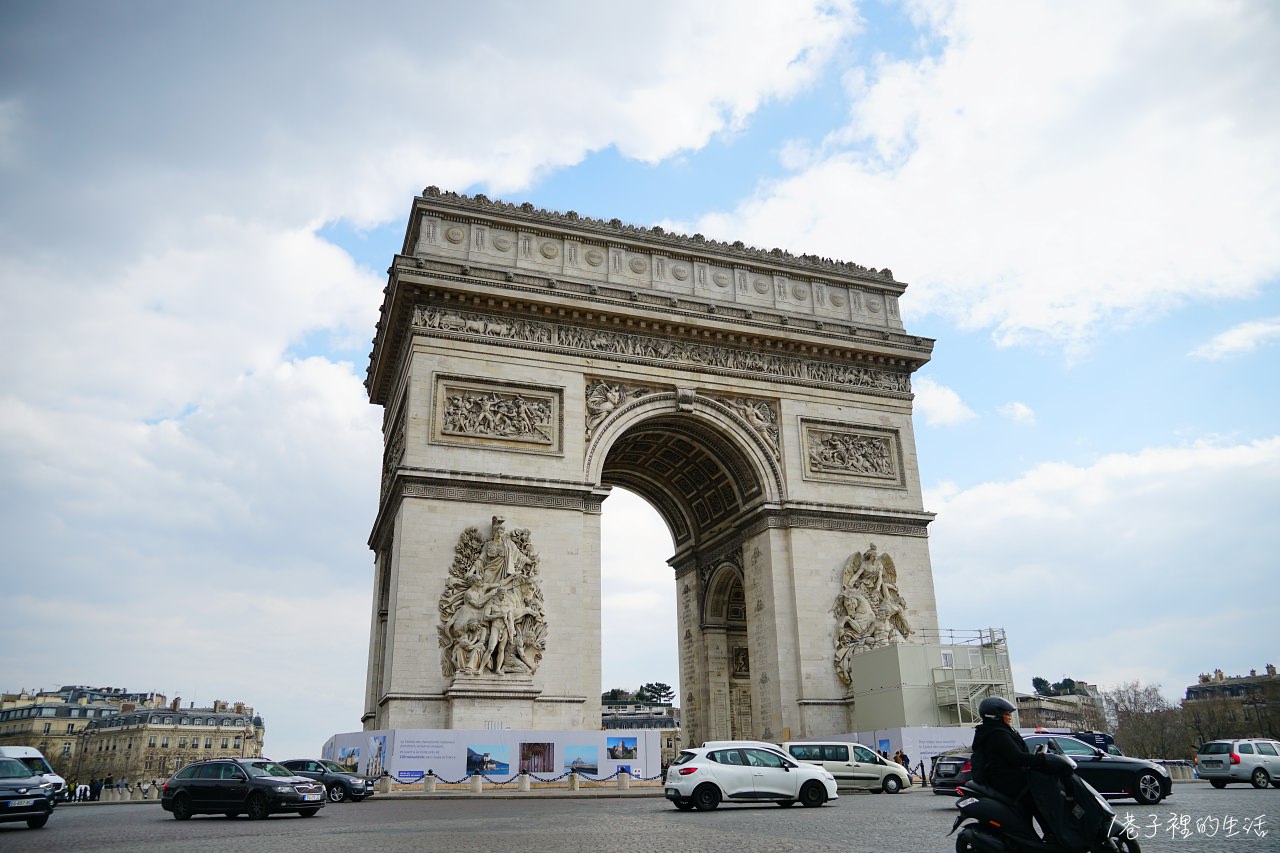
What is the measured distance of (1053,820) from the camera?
19.3ft

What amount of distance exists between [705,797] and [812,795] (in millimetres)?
2055

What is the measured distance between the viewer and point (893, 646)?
1003 inches

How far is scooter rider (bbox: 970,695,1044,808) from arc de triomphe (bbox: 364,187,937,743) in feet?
60.5

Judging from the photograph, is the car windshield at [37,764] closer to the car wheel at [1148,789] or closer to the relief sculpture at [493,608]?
the relief sculpture at [493,608]

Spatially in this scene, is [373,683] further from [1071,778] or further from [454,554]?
[1071,778]

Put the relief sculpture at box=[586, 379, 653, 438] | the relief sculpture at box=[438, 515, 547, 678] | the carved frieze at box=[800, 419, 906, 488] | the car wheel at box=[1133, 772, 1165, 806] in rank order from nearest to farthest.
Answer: the car wheel at box=[1133, 772, 1165, 806] → the relief sculpture at box=[438, 515, 547, 678] → the relief sculpture at box=[586, 379, 653, 438] → the carved frieze at box=[800, 419, 906, 488]

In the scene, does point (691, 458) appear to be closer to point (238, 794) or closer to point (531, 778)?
point (531, 778)

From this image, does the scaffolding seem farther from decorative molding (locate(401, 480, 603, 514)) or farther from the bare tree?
the bare tree

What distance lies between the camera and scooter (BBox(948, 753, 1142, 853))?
230 inches

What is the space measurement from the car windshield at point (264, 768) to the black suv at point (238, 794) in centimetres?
4

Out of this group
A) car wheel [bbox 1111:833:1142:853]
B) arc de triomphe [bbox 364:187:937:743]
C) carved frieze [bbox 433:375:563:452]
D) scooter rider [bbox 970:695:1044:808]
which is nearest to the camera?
car wheel [bbox 1111:833:1142:853]

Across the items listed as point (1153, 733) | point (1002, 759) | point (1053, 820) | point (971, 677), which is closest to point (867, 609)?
point (971, 677)

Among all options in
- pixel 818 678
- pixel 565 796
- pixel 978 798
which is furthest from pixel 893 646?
pixel 978 798

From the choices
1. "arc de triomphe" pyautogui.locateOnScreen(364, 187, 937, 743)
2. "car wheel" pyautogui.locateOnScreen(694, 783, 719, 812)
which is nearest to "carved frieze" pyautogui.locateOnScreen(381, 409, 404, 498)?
"arc de triomphe" pyautogui.locateOnScreen(364, 187, 937, 743)
